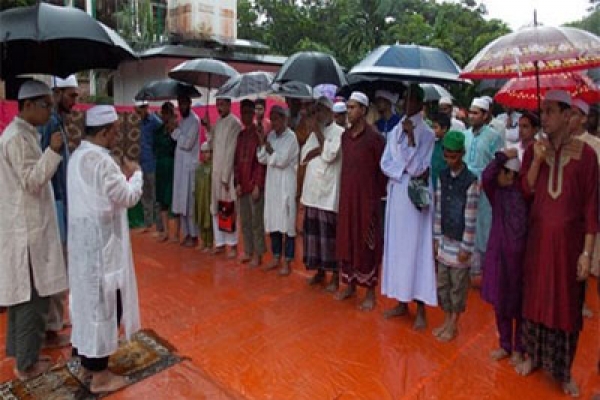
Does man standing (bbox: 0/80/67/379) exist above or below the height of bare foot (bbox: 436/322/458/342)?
above

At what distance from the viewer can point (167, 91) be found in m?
6.55

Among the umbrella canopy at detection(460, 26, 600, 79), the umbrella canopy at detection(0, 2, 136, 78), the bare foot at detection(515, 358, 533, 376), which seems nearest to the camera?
the umbrella canopy at detection(460, 26, 600, 79)

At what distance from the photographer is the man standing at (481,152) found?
4.64 meters

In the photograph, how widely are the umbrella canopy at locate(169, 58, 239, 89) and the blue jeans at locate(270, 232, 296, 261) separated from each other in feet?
6.12

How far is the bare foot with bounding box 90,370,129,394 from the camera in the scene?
2.97 meters

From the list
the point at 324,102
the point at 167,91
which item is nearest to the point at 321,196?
the point at 324,102

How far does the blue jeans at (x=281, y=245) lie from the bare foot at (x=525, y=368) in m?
2.51

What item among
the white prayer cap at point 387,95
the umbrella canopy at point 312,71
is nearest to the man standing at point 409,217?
the white prayer cap at point 387,95

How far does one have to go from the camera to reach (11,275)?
115 inches

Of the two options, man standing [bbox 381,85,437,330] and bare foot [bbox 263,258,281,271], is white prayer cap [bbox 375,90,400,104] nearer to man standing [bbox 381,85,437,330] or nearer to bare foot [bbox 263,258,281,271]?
man standing [bbox 381,85,437,330]

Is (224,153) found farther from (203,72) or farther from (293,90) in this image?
(293,90)

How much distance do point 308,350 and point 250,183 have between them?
2280 mm

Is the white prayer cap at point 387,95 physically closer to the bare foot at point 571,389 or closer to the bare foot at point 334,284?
the bare foot at point 334,284

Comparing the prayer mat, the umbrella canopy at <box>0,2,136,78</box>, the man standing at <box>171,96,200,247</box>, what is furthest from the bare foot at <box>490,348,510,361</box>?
the man standing at <box>171,96,200,247</box>
